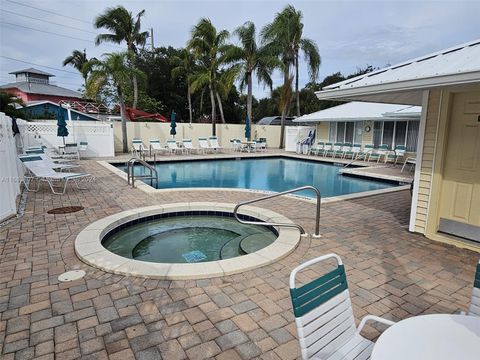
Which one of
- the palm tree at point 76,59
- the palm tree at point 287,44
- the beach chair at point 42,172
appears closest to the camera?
the beach chair at point 42,172

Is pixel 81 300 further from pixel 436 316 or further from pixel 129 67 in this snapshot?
pixel 129 67

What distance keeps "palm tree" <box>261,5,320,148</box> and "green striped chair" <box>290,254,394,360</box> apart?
728 inches

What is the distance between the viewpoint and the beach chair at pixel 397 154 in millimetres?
14305

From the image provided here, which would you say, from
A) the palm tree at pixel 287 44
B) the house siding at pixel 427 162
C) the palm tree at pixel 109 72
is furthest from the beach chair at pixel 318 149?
the house siding at pixel 427 162

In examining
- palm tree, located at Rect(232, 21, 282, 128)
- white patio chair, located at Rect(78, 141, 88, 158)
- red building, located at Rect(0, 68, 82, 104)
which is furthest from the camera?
red building, located at Rect(0, 68, 82, 104)

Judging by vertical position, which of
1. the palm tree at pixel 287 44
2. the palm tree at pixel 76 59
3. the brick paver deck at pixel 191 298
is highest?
the palm tree at pixel 76 59

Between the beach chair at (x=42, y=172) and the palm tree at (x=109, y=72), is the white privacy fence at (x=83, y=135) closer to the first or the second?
the palm tree at (x=109, y=72)

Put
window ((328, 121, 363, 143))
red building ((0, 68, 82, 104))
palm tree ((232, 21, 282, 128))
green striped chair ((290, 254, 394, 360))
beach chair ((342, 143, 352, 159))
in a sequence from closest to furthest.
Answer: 1. green striped chair ((290, 254, 394, 360))
2. beach chair ((342, 143, 352, 159))
3. window ((328, 121, 363, 143))
4. palm tree ((232, 21, 282, 128))
5. red building ((0, 68, 82, 104))

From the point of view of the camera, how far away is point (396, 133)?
15.2 metres

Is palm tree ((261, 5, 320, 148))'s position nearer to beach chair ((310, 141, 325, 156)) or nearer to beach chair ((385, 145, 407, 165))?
beach chair ((310, 141, 325, 156))

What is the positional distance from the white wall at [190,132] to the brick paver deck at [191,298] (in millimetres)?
13412

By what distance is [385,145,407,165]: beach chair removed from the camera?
1430cm

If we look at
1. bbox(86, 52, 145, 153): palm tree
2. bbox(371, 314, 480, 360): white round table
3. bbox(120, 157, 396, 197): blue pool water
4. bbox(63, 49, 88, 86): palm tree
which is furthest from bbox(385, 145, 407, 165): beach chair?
bbox(63, 49, 88, 86): palm tree

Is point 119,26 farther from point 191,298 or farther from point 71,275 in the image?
point 191,298
